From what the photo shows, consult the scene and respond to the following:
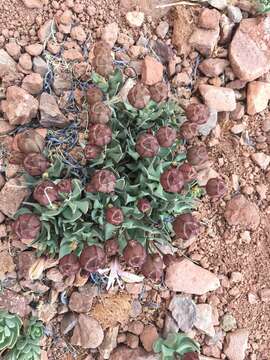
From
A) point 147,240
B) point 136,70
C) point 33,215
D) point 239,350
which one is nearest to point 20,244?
point 33,215

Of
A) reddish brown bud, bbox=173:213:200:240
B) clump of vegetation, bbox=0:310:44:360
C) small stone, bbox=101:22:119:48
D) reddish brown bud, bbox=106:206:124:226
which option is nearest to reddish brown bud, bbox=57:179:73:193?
reddish brown bud, bbox=106:206:124:226

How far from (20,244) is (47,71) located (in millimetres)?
1018

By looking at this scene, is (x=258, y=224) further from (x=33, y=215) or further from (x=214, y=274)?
(x=33, y=215)

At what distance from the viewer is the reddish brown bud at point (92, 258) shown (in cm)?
287

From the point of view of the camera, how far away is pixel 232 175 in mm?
3725

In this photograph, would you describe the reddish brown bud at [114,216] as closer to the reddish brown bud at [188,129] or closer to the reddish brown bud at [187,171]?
the reddish brown bud at [187,171]

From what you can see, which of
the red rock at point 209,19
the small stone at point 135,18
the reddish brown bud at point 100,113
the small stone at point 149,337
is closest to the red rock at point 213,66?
the red rock at point 209,19

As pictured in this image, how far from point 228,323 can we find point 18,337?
4.15 feet

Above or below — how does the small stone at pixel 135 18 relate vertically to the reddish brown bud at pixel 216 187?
above

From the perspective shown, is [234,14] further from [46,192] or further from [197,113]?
[46,192]

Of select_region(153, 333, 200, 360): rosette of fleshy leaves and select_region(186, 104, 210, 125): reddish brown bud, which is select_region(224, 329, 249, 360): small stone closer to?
select_region(153, 333, 200, 360): rosette of fleshy leaves

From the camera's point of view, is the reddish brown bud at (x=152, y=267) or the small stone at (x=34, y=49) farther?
the small stone at (x=34, y=49)

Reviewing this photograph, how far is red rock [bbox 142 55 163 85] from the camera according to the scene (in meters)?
3.55

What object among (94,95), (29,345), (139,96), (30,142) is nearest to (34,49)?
(94,95)
